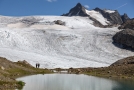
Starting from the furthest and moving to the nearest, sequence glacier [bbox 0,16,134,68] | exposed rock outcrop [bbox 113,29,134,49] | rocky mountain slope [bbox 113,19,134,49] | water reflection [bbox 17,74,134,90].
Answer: exposed rock outcrop [bbox 113,29,134,49] → rocky mountain slope [bbox 113,19,134,49] → glacier [bbox 0,16,134,68] → water reflection [bbox 17,74,134,90]

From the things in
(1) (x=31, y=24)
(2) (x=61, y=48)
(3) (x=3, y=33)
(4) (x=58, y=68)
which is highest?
(1) (x=31, y=24)

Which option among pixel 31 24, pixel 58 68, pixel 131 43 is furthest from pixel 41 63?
pixel 31 24

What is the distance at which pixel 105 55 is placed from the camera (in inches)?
3292

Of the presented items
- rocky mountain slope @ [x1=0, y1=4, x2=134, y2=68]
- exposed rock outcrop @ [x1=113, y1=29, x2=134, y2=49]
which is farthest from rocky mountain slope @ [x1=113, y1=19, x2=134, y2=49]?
rocky mountain slope @ [x1=0, y1=4, x2=134, y2=68]

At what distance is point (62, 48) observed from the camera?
8800 cm

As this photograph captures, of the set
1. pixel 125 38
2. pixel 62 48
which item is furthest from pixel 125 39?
pixel 62 48

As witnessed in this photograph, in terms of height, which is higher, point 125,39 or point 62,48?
point 125,39

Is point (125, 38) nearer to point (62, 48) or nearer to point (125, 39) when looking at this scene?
point (125, 39)

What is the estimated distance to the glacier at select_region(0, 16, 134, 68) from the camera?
72.9m

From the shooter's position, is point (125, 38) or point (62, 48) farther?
point (125, 38)

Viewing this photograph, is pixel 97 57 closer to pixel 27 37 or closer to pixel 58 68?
pixel 58 68

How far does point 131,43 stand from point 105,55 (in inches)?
618

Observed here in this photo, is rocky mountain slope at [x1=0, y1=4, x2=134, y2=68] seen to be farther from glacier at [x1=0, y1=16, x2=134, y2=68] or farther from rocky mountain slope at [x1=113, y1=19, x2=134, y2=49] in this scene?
rocky mountain slope at [x1=113, y1=19, x2=134, y2=49]

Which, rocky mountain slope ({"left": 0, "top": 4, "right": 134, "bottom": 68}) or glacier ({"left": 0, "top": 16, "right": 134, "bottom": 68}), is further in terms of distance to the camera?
rocky mountain slope ({"left": 0, "top": 4, "right": 134, "bottom": 68})
